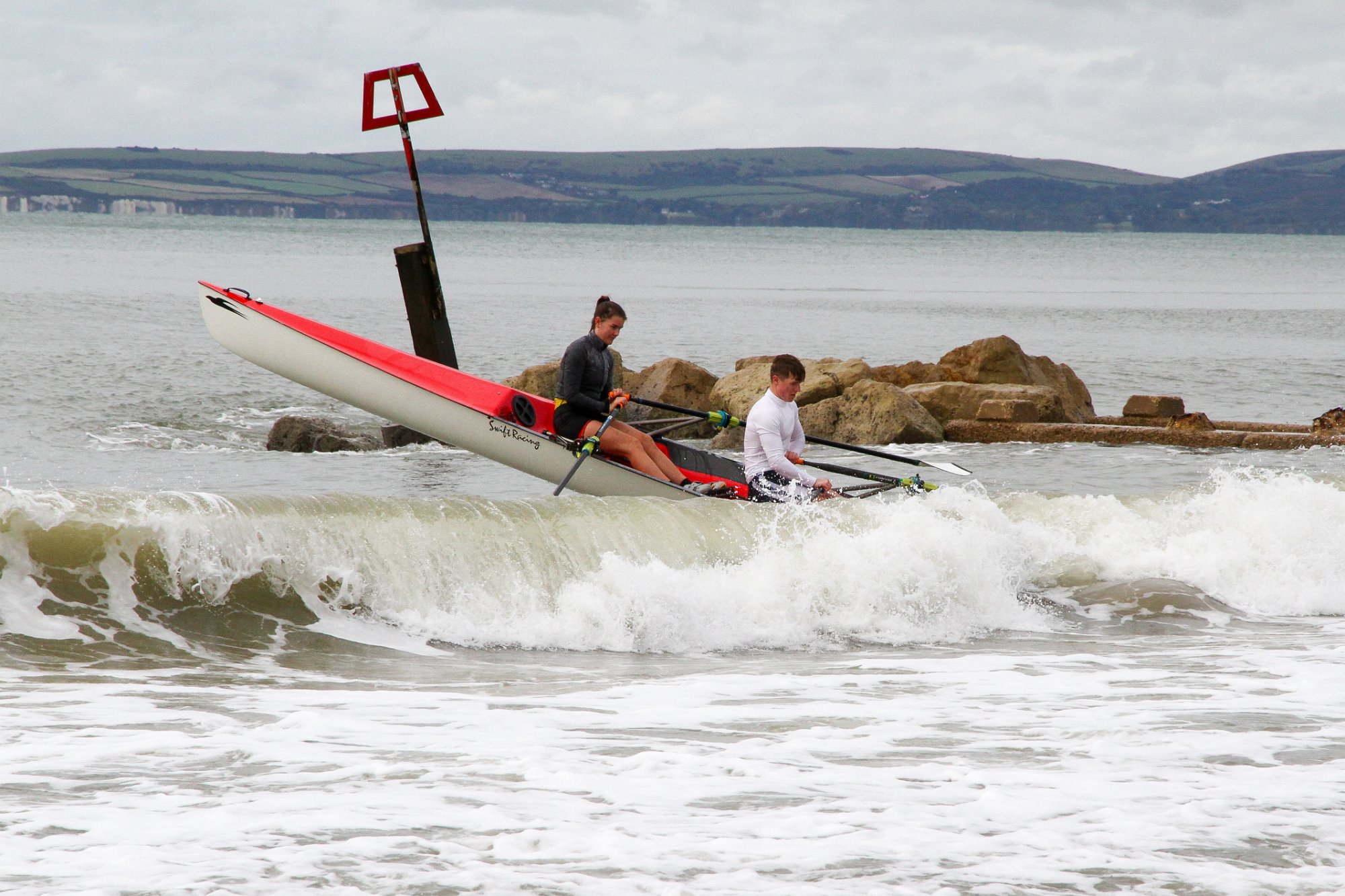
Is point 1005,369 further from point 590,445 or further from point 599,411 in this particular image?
point 590,445

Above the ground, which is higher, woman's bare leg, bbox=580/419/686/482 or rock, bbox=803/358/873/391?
rock, bbox=803/358/873/391

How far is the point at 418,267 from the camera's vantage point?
15.5m

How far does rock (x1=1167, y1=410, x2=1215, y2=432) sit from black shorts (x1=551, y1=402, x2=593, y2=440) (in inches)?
377

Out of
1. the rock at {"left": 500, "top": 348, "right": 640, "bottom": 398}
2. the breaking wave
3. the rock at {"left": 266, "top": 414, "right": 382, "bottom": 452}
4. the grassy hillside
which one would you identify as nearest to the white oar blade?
the breaking wave

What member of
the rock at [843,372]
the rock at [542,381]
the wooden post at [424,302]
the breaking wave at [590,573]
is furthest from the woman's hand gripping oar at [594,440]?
the rock at [542,381]

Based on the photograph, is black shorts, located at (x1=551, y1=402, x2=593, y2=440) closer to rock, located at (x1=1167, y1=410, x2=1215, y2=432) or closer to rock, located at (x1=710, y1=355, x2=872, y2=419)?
rock, located at (x1=710, y1=355, x2=872, y2=419)

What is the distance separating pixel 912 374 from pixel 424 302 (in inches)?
329

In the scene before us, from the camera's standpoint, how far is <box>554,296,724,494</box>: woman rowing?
10.4 metres

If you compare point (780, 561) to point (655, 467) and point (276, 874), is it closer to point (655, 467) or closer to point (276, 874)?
point (655, 467)

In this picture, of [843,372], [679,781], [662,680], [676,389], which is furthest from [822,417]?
[679,781]

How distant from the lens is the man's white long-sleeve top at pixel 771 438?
30.8 feet

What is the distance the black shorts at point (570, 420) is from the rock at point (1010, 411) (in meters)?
8.29

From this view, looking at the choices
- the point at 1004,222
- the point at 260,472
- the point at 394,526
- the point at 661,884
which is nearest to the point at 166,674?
the point at 394,526

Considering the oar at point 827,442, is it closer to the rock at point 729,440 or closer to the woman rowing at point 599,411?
the woman rowing at point 599,411
